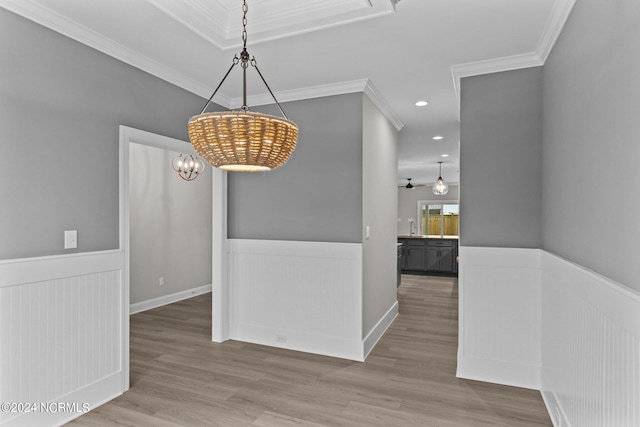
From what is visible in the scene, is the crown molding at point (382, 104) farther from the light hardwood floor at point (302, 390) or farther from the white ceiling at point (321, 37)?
the light hardwood floor at point (302, 390)

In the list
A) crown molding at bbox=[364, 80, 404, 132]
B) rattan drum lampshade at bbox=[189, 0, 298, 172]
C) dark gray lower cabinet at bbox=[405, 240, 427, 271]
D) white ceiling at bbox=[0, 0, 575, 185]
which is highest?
white ceiling at bbox=[0, 0, 575, 185]

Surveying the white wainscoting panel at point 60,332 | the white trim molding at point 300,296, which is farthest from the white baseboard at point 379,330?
the white wainscoting panel at point 60,332

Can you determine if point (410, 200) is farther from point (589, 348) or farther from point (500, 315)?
point (589, 348)

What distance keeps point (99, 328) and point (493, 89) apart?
11.5 ft

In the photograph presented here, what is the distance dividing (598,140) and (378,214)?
8.21ft

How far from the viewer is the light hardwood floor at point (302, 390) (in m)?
2.46

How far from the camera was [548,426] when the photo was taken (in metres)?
2.36

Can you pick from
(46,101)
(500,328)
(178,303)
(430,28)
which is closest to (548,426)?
(500,328)

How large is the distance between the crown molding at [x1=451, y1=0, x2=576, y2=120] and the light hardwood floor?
2497 mm

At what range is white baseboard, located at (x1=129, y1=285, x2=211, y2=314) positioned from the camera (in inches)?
202

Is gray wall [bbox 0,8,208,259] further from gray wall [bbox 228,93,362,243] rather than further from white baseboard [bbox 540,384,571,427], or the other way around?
white baseboard [bbox 540,384,571,427]

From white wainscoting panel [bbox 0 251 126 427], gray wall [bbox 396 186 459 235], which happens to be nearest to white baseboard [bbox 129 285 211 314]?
white wainscoting panel [bbox 0 251 126 427]

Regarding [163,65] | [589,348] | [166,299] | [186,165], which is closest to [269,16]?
[163,65]

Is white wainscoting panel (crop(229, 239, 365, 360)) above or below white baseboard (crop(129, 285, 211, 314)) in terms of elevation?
above
